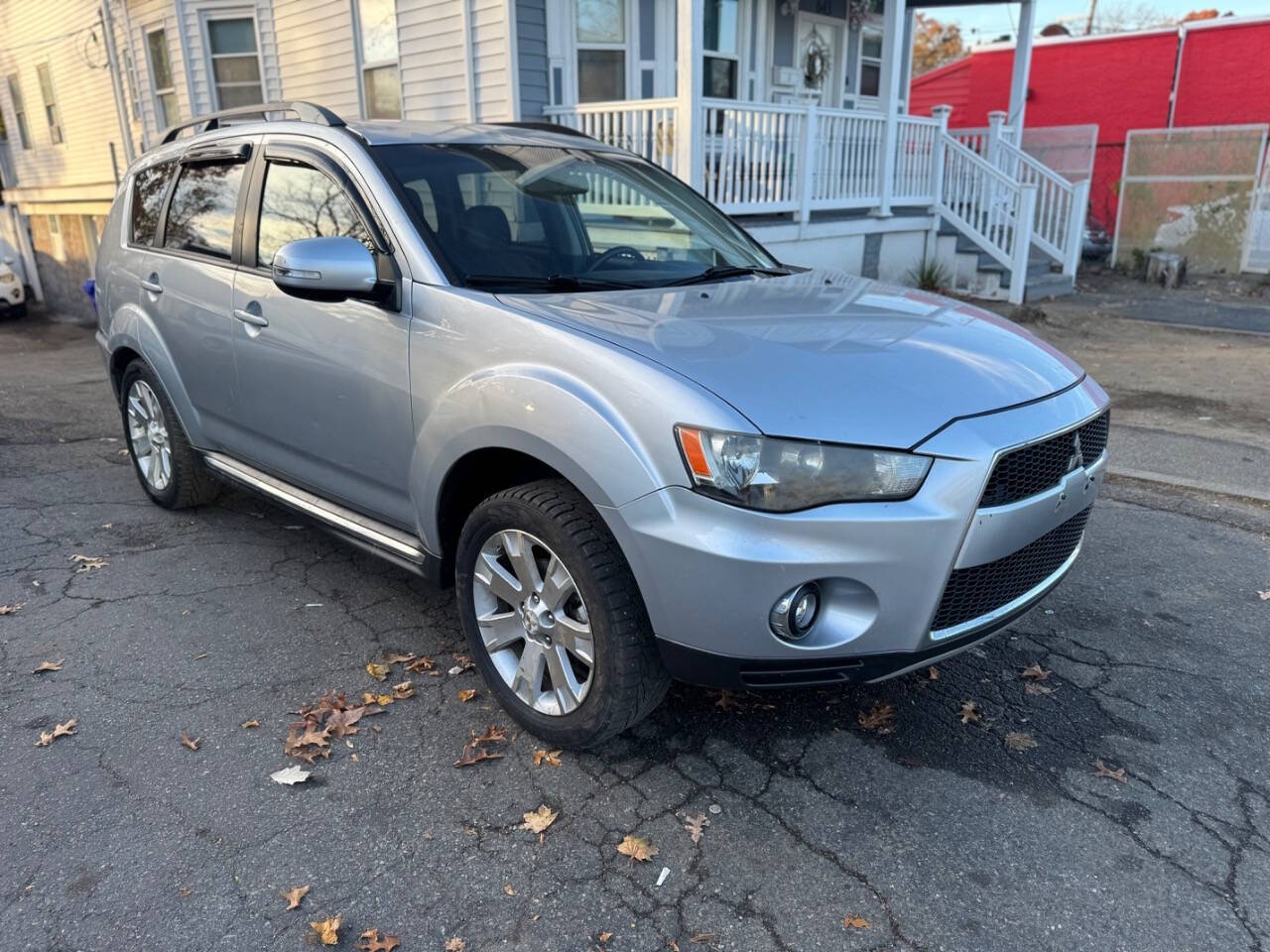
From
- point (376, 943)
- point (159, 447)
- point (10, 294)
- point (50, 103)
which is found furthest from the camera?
point (50, 103)

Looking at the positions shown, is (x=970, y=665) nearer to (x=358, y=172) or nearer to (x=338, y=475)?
(x=338, y=475)

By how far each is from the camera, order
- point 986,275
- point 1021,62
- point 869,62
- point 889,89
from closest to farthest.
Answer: point 889,89
point 986,275
point 1021,62
point 869,62

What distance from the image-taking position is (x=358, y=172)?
348 cm

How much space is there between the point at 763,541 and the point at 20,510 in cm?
481

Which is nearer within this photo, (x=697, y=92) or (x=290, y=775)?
(x=290, y=775)

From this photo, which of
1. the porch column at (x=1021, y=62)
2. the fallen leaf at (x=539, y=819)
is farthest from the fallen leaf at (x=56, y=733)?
the porch column at (x=1021, y=62)

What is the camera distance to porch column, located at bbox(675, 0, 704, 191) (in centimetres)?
891

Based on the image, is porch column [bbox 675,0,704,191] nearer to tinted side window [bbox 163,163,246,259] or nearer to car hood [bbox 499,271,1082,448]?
tinted side window [bbox 163,163,246,259]

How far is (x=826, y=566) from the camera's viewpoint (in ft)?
7.97

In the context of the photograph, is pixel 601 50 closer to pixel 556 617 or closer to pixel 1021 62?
pixel 1021 62

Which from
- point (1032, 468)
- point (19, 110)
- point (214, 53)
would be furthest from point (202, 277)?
point (19, 110)

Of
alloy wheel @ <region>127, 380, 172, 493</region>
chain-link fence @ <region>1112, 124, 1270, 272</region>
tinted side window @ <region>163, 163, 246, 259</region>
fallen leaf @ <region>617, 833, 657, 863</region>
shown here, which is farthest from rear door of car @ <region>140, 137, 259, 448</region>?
chain-link fence @ <region>1112, 124, 1270, 272</region>

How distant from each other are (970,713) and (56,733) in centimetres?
304

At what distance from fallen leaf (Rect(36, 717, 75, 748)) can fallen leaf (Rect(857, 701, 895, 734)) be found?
2.62 meters
